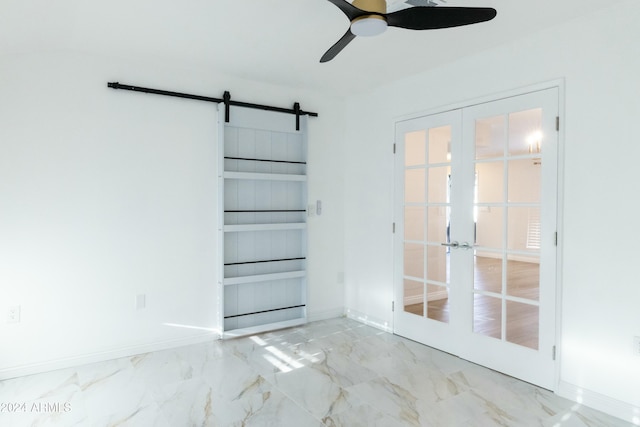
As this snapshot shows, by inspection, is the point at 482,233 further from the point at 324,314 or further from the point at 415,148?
the point at 324,314

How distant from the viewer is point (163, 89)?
11.6ft

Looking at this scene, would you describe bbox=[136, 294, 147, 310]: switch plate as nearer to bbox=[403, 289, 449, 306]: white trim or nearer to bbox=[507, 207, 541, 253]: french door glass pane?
bbox=[403, 289, 449, 306]: white trim

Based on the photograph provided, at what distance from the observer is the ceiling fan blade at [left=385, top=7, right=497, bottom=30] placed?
1.89m

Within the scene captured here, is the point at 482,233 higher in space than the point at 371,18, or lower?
lower

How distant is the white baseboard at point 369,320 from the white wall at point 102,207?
1568 millimetres

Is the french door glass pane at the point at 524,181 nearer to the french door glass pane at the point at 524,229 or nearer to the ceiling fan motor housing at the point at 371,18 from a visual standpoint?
the french door glass pane at the point at 524,229

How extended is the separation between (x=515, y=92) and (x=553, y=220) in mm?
983

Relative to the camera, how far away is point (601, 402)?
2.53 meters

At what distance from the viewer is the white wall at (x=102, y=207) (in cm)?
299

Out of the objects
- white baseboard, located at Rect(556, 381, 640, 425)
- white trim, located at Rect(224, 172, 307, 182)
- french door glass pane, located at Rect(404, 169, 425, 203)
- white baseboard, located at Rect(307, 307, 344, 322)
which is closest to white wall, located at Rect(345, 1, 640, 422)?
white baseboard, located at Rect(556, 381, 640, 425)

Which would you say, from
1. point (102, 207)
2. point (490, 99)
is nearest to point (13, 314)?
point (102, 207)

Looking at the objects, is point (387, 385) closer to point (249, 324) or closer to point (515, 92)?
point (249, 324)

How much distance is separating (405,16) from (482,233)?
1925mm

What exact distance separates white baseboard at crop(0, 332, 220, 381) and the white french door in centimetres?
198
